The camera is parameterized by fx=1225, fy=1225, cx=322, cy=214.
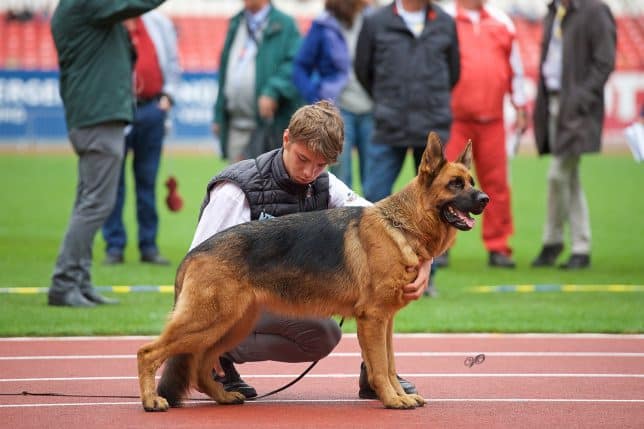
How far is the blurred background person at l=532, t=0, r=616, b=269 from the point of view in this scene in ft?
42.7

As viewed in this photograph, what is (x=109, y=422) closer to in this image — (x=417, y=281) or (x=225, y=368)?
(x=225, y=368)

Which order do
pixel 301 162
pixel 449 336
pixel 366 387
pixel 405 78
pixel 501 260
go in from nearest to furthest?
pixel 301 162, pixel 366 387, pixel 449 336, pixel 405 78, pixel 501 260

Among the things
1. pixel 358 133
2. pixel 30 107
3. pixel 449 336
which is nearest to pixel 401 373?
pixel 449 336

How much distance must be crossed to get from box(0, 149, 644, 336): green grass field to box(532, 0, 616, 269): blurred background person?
0.44 m

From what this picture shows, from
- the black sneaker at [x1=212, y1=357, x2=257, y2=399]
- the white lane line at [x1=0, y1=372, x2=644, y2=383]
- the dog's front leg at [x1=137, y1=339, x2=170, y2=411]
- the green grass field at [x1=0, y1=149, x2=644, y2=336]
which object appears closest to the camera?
the dog's front leg at [x1=137, y1=339, x2=170, y2=411]

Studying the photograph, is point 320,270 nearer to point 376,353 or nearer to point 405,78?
point 376,353

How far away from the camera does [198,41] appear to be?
138 feet

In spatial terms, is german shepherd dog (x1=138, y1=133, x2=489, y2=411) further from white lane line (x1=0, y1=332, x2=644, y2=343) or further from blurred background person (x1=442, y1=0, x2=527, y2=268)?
blurred background person (x1=442, y1=0, x2=527, y2=268)

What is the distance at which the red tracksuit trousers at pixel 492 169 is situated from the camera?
43.0ft

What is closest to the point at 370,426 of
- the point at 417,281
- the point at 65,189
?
the point at 417,281

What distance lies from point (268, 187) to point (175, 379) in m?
1.16

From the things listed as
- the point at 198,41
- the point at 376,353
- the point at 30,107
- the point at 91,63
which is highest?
the point at 91,63

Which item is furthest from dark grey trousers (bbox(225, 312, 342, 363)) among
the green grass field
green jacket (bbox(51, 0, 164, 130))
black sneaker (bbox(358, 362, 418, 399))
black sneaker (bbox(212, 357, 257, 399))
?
green jacket (bbox(51, 0, 164, 130))

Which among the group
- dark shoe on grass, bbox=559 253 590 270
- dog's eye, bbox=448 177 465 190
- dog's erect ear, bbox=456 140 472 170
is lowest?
dark shoe on grass, bbox=559 253 590 270
